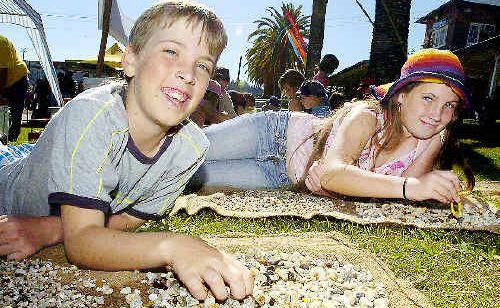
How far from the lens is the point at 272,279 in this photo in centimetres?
204

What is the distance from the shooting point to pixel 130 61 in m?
2.17

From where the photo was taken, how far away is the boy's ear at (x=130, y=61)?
2.16 m

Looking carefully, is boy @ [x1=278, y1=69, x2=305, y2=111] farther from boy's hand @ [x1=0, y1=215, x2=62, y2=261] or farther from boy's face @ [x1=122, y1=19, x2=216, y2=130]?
boy's hand @ [x1=0, y1=215, x2=62, y2=261]

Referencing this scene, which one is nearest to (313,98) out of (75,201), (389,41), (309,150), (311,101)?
(311,101)

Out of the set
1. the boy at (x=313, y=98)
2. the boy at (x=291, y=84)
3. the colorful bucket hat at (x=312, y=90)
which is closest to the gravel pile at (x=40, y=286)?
the boy at (x=313, y=98)

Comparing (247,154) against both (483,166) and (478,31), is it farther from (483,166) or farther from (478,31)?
(478,31)

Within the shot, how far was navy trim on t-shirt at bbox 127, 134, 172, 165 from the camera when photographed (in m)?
2.21

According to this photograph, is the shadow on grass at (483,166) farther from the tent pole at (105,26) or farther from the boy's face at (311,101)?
the tent pole at (105,26)

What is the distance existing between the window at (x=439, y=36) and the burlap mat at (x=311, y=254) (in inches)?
1363

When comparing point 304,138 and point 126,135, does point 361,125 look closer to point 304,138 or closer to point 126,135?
point 304,138

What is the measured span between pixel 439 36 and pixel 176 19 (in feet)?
120

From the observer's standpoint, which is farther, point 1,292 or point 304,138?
point 304,138

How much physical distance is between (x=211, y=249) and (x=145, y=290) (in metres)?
0.55

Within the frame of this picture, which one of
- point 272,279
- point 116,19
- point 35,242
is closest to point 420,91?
point 272,279
